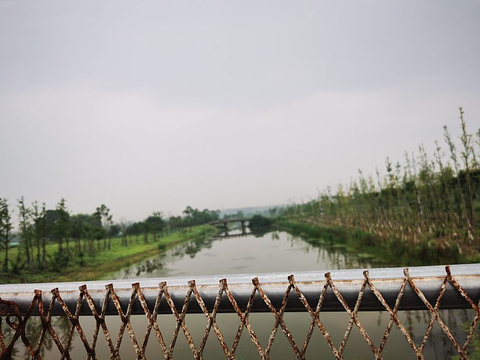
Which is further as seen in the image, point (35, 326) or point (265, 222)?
point (265, 222)

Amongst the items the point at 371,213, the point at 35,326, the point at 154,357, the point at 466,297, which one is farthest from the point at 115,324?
the point at 371,213

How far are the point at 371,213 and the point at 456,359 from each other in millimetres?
23575

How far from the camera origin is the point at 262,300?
123cm

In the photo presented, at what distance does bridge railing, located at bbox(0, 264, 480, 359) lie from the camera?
1081 mm

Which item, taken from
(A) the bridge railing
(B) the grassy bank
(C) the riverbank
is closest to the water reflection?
(C) the riverbank

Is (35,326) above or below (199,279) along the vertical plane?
below

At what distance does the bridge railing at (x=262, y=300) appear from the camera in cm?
108

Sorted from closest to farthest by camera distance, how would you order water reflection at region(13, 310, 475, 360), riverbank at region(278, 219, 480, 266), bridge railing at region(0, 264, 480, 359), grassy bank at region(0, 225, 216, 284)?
1. bridge railing at region(0, 264, 480, 359)
2. water reflection at region(13, 310, 475, 360)
3. riverbank at region(278, 219, 480, 266)
4. grassy bank at region(0, 225, 216, 284)

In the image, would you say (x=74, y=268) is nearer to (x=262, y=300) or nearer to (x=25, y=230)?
(x=25, y=230)

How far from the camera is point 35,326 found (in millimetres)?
11609

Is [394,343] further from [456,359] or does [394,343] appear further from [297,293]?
[297,293]

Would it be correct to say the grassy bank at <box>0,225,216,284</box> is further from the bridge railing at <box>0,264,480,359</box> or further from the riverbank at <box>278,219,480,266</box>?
the bridge railing at <box>0,264,480,359</box>

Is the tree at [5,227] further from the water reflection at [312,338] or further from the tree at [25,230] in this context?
the water reflection at [312,338]

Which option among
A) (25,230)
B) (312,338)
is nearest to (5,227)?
(25,230)
